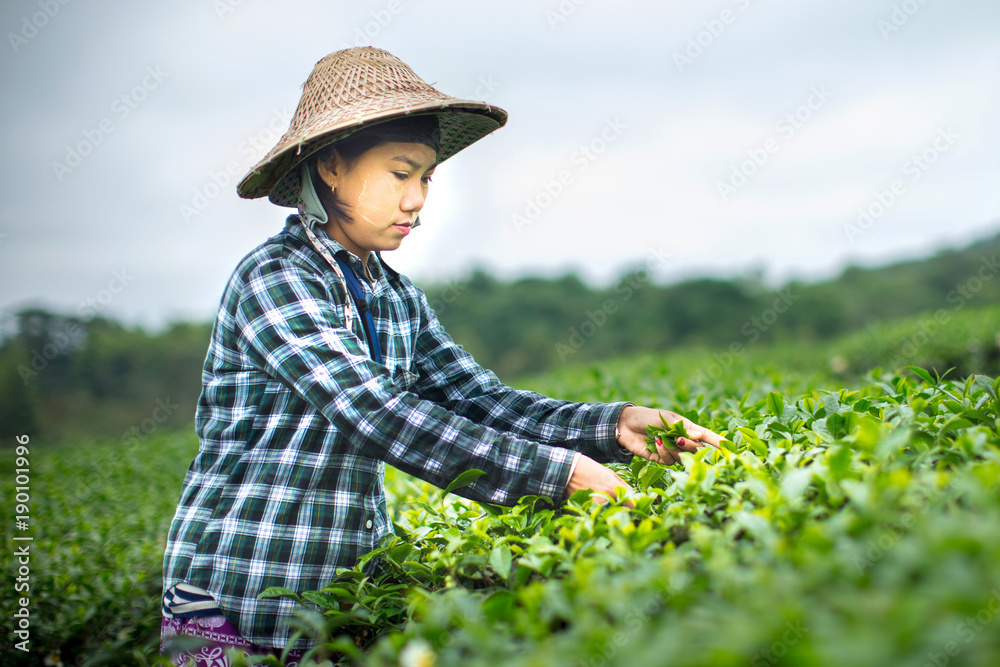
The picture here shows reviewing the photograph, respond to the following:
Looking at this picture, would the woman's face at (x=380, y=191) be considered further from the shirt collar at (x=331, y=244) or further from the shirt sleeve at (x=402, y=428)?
the shirt sleeve at (x=402, y=428)

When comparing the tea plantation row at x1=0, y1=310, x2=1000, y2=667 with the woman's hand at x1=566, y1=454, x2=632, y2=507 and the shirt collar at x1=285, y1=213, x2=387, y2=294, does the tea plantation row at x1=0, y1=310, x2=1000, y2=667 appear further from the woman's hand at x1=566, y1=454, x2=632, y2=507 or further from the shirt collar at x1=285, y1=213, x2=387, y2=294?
the shirt collar at x1=285, y1=213, x2=387, y2=294

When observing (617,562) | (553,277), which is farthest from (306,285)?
(553,277)

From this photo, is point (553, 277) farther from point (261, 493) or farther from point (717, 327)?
point (261, 493)

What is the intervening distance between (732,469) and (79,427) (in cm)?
1454

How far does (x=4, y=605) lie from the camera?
8.63 ft

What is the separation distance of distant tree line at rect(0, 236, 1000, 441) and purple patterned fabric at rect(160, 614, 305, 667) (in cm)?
1165

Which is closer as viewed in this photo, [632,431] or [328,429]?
[328,429]

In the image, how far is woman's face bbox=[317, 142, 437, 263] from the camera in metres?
1.86

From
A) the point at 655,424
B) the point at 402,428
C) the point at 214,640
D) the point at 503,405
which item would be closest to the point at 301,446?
the point at 402,428

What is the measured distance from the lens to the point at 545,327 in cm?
2152

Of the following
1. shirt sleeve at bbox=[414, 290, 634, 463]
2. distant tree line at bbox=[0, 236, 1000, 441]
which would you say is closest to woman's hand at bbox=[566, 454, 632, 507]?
shirt sleeve at bbox=[414, 290, 634, 463]

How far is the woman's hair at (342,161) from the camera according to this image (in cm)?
186

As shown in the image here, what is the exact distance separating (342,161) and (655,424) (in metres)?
1.12

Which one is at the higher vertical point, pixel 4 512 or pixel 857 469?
pixel 857 469
